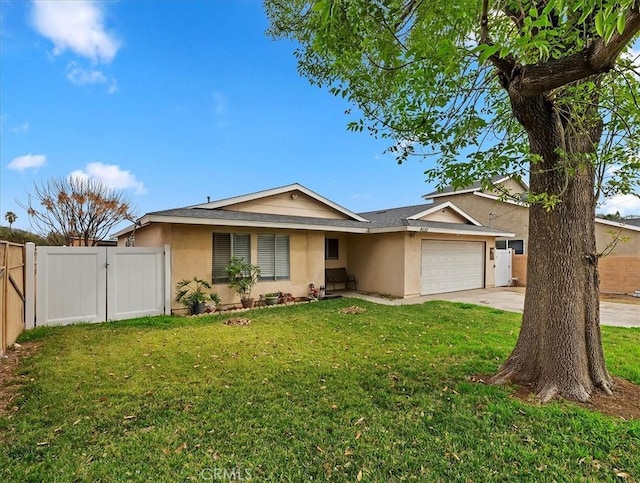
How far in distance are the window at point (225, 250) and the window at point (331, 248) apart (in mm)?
4130

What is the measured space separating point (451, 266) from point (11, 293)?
549 inches

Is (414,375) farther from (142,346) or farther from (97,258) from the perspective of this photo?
(97,258)

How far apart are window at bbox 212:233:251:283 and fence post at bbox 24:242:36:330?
4.13 meters

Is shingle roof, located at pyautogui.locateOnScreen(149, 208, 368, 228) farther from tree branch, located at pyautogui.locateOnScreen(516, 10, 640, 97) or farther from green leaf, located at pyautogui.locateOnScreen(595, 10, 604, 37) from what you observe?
green leaf, located at pyautogui.locateOnScreen(595, 10, 604, 37)

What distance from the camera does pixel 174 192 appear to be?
1872 cm

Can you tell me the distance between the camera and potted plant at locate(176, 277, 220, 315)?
9219mm

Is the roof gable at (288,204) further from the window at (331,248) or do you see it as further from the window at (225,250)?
the window at (331,248)

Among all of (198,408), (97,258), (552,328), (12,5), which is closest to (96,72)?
(12,5)

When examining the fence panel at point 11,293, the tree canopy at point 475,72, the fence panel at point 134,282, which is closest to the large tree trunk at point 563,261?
the tree canopy at point 475,72

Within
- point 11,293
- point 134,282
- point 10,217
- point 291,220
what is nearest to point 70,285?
point 134,282

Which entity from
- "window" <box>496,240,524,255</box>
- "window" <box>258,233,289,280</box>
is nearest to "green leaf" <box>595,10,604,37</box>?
"window" <box>258,233,289,280</box>

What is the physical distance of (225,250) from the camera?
10.3m

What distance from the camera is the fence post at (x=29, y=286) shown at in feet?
23.7

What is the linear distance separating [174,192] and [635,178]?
19063 mm
